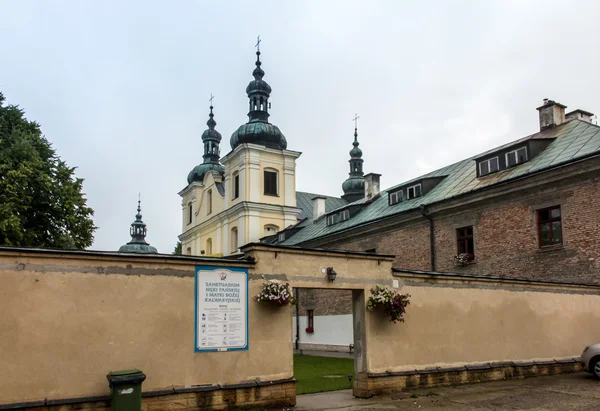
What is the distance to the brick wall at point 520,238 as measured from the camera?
1744 centimetres

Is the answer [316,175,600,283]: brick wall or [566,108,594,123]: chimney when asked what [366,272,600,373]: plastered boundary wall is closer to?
[316,175,600,283]: brick wall

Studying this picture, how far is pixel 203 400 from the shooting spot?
30.9ft

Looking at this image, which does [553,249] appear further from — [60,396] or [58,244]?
[58,244]

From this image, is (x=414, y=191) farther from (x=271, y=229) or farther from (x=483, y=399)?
(x=271, y=229)

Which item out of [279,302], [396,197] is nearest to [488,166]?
[396,197]

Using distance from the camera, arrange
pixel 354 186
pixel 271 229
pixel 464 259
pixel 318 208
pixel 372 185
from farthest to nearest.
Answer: pixel 354 186, pixel 271 229, pixel 318 208, pixel 372 185, pixel 464 259

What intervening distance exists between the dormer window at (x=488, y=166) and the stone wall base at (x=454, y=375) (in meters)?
9.24

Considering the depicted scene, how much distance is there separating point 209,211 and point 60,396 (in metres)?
44.3

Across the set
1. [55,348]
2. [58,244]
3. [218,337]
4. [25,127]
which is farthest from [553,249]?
[25,127]

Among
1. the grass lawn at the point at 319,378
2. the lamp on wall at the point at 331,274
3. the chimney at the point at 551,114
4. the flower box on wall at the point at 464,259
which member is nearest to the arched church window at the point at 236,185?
the grass lawn at the point at 319,378

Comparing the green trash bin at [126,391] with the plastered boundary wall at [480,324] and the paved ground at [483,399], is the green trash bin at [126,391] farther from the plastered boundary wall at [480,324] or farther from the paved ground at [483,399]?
the plastered boundary wall at [480,324]

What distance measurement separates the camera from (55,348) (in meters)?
8.36

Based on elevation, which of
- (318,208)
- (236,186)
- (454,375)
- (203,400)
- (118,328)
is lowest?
(454,375)

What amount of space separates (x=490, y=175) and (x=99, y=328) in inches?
706
